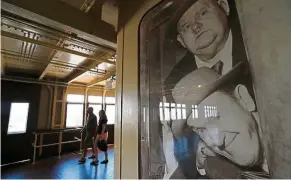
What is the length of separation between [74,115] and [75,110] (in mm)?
165

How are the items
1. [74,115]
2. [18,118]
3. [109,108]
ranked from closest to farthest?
[18,118] < [74,115] < [109,108]

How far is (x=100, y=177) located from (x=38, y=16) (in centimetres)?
297

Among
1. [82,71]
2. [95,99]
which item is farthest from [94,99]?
[82,71]

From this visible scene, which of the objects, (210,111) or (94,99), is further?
(94,99)

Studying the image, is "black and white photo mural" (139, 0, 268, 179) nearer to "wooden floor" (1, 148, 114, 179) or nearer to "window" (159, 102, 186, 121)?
"window" (159, 102, 186, 121)

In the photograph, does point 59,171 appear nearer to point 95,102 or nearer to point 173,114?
point 95,102

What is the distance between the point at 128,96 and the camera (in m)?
0.94

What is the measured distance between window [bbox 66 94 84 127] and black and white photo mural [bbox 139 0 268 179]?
4.86 m

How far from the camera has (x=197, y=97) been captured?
0.60 metres

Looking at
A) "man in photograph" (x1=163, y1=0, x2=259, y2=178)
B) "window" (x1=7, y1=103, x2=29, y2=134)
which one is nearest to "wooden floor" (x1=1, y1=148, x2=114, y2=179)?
"window" (x1=7, y1=103, x2=29, y2=134)

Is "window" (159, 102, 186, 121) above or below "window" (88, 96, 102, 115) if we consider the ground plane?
below

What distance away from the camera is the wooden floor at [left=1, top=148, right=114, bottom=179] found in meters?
3.05

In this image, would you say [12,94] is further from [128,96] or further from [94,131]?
[128,96]

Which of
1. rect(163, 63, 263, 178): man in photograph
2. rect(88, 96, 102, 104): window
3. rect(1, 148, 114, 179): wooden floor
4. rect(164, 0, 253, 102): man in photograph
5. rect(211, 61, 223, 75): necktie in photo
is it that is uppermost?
rect(88, 96, 102, 104): window
